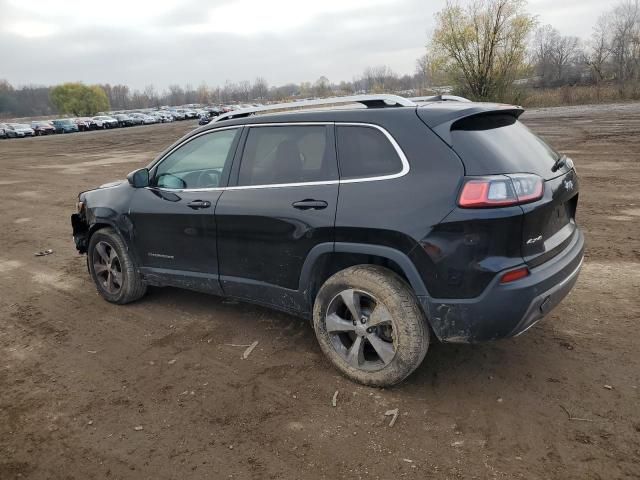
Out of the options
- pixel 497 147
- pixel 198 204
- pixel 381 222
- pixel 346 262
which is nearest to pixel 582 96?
pixel 497 147

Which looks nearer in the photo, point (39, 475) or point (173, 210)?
point (39, 475)

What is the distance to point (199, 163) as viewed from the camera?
438cm

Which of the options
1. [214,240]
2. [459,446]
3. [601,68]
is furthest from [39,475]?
[601,68]

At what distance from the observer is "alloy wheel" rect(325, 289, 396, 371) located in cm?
326

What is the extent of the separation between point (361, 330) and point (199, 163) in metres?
2.07

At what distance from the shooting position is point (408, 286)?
A: 317 centimetres

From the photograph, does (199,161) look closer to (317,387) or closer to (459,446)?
(317,387)

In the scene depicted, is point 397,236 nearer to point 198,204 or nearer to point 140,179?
point 198,204

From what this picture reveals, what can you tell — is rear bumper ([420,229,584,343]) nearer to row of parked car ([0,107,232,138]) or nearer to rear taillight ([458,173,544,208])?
rear taillight ([458,173,544,208])

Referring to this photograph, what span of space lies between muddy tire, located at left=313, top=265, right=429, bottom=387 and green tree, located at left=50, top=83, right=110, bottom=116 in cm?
11814

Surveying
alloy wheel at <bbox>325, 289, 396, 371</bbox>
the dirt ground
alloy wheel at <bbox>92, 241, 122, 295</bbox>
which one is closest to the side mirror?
alloy wheel at <bbox>92, 241, 122, 295</bbox>

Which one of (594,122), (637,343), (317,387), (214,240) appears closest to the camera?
(317,387)

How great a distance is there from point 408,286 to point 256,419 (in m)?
1.24

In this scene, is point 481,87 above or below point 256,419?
above
